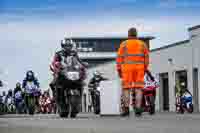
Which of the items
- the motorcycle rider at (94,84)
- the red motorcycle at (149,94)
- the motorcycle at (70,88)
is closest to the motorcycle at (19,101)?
the motorcycle rider at (94,84)

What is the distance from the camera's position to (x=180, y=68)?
4659cm

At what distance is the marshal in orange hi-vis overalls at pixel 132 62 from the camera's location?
14602mm

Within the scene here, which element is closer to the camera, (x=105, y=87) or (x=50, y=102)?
(x=105, y=87)

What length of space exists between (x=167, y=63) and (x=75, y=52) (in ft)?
110

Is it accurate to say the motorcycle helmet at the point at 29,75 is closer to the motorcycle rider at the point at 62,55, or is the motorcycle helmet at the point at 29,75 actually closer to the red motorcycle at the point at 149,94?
the red motorcycle at the point at 149,94

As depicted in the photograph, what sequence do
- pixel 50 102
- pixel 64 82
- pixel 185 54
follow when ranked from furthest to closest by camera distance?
pixel 185 54, pixel 50 102, pixel 64 82

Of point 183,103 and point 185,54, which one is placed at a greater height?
point 185,54

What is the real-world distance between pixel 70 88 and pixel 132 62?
1823 mm

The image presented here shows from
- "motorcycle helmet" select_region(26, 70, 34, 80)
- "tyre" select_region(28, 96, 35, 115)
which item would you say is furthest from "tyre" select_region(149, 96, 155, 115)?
"motorcycle helmet" select_region(26, 70, 34, 80)

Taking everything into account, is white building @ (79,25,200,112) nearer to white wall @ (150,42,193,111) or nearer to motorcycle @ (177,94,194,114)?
white wall @ (150,42,193,111)

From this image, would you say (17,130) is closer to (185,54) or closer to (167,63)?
(185,54)

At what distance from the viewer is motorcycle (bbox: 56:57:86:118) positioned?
1565cm

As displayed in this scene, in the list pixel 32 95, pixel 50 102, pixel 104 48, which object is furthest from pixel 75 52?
pixel 104 48

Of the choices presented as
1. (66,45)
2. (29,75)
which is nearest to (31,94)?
(29,75)
